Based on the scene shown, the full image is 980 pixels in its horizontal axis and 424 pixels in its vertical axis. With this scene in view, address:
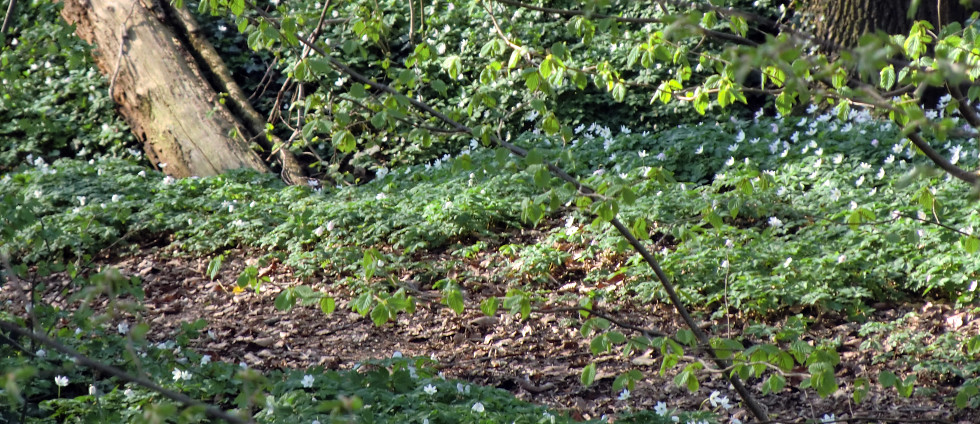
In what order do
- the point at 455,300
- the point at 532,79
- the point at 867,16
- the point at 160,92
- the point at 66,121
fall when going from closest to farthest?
1. the point at 455,300
2. the point at 532,79
3. the point at 867,16
4. the point at 160,92
5. the point at 66,121

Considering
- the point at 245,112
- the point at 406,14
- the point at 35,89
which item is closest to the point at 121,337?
the point at 245,112

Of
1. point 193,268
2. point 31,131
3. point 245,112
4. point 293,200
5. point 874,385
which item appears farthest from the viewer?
point 245,112

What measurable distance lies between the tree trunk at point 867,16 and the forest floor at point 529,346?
3123 mm

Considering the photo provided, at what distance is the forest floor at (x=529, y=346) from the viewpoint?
3.66m

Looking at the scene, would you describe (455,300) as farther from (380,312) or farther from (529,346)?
(529,346)

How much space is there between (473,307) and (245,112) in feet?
14.4

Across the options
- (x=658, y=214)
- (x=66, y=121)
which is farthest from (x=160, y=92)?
(x=658, y=214)

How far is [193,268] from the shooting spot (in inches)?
224

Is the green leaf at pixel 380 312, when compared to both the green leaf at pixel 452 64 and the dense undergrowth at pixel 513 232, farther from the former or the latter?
the green leaf at pixel 452 64

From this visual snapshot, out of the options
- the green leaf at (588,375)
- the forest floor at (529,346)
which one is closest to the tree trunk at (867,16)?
the forest floor at (529,346)

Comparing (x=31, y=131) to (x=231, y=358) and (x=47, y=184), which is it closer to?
(x=231, y=358)

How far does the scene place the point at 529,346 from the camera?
435 cm

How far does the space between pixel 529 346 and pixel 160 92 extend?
16.8 feet

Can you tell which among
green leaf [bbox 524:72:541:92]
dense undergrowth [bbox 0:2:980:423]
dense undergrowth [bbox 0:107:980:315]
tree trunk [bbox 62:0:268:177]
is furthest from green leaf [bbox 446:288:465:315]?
tree trunk [bbox 62:0:268:177]
